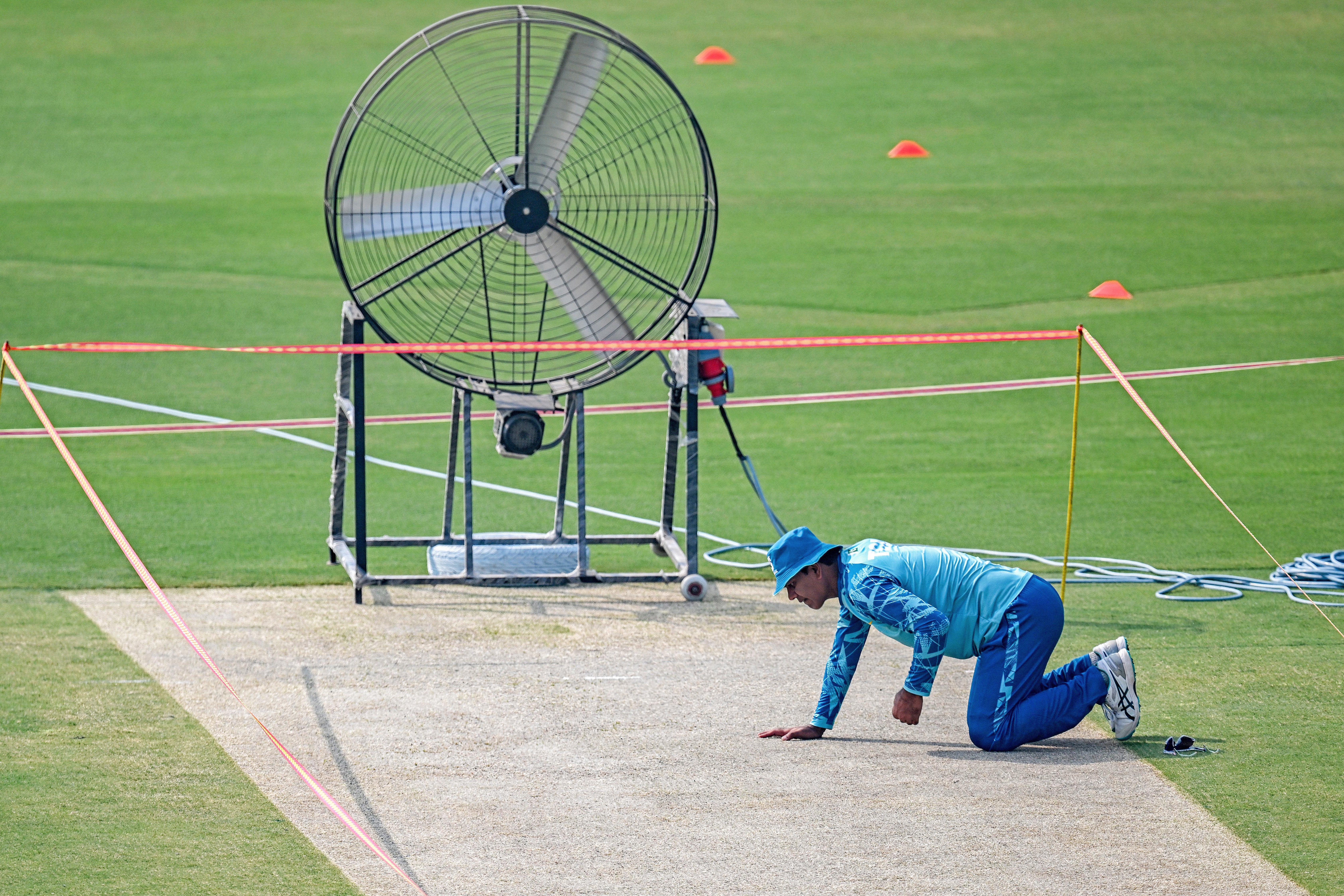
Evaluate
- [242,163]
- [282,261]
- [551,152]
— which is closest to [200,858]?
[551,152]

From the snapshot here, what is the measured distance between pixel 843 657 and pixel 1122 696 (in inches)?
46.3

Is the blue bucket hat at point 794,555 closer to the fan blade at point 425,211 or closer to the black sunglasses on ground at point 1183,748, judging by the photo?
the black sunglasses on ground at point 1183,748

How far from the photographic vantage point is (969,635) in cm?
689

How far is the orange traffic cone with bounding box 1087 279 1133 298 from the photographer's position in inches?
689

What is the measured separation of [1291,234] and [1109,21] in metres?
12.1

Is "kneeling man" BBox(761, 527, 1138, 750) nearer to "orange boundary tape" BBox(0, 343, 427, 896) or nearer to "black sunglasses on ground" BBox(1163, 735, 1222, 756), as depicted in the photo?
"black sunglasses on ground" BBox(1163, 735, 1222, 756)

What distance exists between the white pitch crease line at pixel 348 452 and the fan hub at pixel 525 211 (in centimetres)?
143

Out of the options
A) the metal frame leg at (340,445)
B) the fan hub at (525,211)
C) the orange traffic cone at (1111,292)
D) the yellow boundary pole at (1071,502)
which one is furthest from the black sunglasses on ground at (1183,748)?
the orange traffic cone at (1111,292)

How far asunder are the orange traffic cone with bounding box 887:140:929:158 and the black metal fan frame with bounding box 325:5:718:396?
49.8 ft

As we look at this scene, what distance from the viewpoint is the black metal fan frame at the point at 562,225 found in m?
8.26

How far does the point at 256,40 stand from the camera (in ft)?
98.7

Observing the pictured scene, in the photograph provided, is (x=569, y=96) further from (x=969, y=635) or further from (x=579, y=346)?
(x=969, y=635)

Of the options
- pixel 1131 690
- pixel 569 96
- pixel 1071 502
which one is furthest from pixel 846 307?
pixel 1131 690

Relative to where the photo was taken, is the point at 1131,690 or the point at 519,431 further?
the point at 519,431
